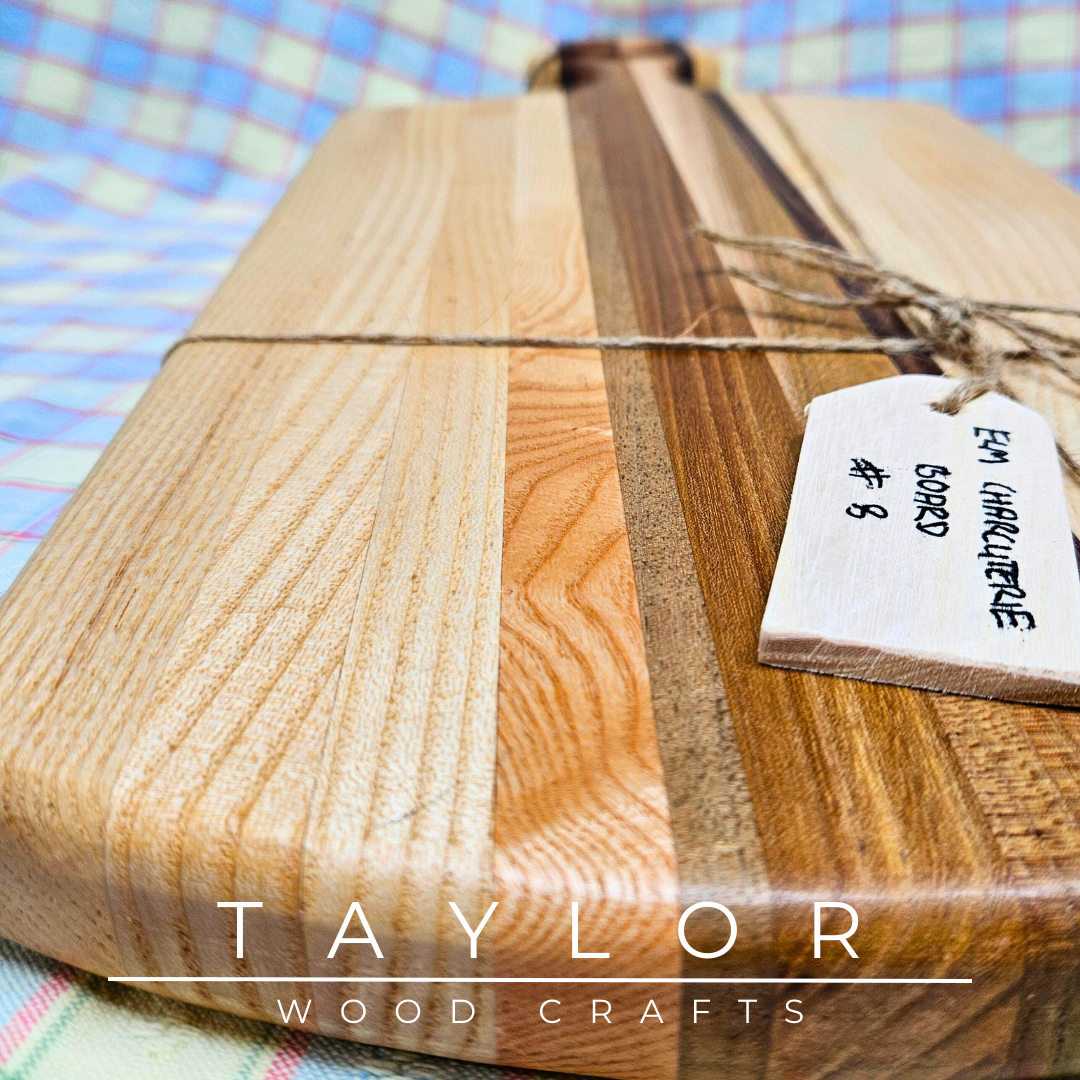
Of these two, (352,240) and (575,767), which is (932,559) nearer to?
(575,767)

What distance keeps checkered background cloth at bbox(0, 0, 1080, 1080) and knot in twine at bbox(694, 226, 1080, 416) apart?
24.4 inches

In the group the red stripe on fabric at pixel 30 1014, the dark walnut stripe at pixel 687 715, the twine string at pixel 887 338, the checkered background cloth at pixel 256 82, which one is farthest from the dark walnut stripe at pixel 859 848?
the checkered background cloth at pixel 256 82

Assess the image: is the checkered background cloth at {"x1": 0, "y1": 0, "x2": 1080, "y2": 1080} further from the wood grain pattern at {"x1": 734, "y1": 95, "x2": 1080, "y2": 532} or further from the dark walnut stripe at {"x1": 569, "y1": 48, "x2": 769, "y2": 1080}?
the dark walnut stripe at {"x1": 569, "y1": 48, "x2": 769, "y2": 1080}

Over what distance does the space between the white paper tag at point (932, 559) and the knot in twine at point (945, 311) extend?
0.18 ft

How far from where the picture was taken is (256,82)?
1446 millimetres

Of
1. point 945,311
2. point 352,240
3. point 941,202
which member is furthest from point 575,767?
point 941,202

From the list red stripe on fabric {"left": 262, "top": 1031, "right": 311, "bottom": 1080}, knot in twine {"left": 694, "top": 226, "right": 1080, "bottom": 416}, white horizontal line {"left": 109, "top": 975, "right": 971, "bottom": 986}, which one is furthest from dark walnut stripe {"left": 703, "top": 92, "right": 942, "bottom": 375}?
red stripe on fabric {"left": 262, "top": 1031, "right": 311, "bottom": 1080}

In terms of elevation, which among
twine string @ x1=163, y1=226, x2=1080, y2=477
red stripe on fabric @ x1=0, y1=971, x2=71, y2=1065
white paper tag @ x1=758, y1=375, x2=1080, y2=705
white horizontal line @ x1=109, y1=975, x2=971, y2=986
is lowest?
red stripe on fabric @ x1=0, y1=971, x2=71, y2=1065

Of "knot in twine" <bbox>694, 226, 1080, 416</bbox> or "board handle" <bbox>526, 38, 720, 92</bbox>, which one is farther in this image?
"board handle" <bbox>526, 38, 720, 92</bbox>

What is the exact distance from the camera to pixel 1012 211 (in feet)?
2.72

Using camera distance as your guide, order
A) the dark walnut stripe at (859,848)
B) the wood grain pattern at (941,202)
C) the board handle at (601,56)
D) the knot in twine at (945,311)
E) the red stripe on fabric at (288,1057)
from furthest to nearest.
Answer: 1. the board handle at (601,56)
2. the wood grain pattern at (941,202)
3. the knot in twine at (945,311)
4. the red stripe on fabric at (288,1057)
5. the dark walnut stripe at (859,848)

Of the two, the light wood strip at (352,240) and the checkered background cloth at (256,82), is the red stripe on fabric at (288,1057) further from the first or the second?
the checkered background cloth at (256,82)

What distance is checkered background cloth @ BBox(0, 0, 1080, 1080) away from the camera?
1.18m

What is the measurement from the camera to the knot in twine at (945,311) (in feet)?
1.96
